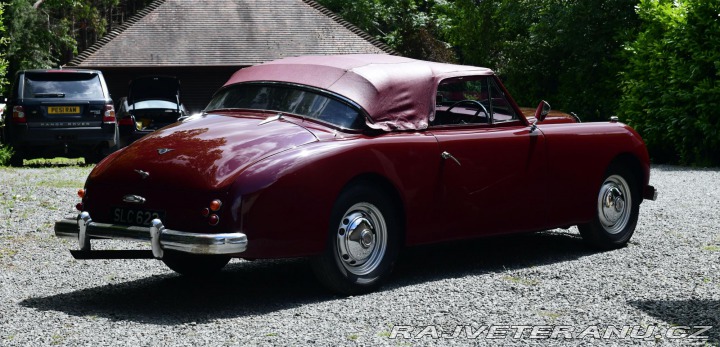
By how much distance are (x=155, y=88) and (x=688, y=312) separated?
61.2 ft

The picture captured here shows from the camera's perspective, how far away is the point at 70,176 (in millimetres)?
16344

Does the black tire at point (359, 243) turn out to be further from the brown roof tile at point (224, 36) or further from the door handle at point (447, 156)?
the brown roof tile at point (224, 36)

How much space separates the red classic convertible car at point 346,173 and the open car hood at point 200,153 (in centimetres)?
1

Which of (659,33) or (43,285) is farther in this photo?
(659,33)

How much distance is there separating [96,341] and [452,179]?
292cm

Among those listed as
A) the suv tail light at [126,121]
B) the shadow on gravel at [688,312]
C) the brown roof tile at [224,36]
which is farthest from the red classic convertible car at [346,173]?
the brown roof tile at [224,36]

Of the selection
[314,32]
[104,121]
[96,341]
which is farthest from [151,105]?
[314,32]

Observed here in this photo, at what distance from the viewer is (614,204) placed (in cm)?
899

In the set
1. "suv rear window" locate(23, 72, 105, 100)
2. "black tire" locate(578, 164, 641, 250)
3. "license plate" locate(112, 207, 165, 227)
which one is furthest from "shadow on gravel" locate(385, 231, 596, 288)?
"suv rear window" locate(23, 72, 105, 100)

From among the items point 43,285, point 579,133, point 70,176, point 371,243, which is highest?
point 579,133

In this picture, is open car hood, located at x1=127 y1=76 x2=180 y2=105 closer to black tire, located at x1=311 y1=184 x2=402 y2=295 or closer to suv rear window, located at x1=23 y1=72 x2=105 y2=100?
suv rear window, located at x1=23 y1=72 x2=105 y2=100

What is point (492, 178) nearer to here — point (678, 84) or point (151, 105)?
point (678, 84)

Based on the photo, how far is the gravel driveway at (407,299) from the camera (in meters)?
5.80

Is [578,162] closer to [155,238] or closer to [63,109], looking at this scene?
[155,238]
